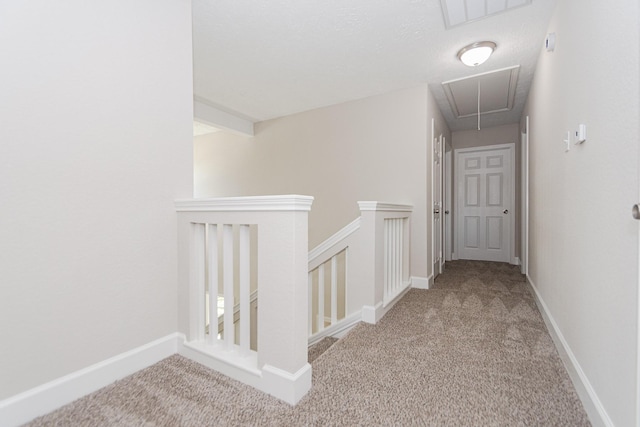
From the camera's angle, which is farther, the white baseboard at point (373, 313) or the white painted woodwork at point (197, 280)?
the white baseboard at point (373, 313)

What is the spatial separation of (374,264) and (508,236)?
11.5 feet

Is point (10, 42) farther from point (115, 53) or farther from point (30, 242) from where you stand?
point (30, 242)

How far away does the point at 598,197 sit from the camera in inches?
44.4

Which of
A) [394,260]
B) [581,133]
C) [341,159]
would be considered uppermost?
[341,159]

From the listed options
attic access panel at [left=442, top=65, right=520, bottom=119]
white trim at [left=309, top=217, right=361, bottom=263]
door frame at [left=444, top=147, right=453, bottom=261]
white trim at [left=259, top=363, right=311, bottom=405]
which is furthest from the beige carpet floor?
door frame at [left=444, top=147, right=453, bottom=261]

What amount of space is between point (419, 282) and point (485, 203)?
252 centimetres

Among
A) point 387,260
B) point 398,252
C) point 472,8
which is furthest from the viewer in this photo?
point 398,252

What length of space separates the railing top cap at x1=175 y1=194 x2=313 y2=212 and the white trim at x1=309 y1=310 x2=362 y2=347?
4.12 feet

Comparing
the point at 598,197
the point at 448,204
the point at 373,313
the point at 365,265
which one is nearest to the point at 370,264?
the point at 365,265

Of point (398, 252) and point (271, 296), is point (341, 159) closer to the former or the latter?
point (398, 252)

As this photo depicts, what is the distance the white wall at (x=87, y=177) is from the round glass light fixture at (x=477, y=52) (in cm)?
210

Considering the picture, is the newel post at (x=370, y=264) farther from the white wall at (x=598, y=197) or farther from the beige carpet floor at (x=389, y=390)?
the white wall at (x=598, y=197)

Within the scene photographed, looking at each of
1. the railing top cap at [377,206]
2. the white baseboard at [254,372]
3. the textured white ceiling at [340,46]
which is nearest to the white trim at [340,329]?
the railing top cap at [377,206]

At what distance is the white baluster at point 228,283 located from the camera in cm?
149
